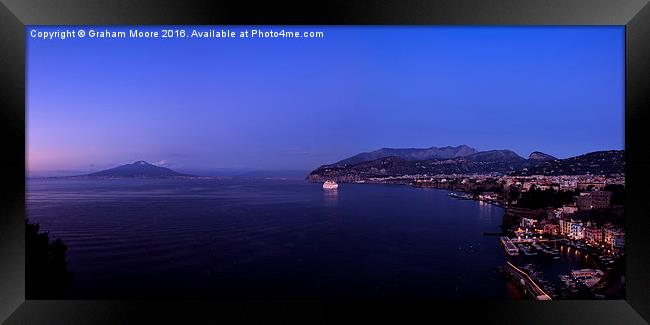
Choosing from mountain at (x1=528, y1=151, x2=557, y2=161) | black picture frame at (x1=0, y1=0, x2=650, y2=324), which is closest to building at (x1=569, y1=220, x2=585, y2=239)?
black picture frame at (x1=0, y1=0, x2=650, y2=324)

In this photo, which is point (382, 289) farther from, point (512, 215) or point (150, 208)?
point (150, 208)

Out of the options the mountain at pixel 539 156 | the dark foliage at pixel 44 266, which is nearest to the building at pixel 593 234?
the mountain at pixel 539 156

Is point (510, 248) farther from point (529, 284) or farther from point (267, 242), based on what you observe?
Answer: point (267, 242)

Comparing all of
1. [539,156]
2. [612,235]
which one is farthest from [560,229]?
[539,156]

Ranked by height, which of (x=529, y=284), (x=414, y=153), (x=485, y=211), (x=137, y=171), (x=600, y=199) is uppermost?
(x=414, y=153)

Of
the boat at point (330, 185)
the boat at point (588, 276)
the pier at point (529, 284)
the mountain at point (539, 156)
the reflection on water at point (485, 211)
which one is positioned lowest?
the pier at point (529, 284)

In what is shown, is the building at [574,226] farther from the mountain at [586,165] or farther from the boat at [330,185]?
the boat at [330,185]

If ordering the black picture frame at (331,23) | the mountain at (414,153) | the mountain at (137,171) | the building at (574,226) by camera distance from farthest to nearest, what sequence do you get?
the mountain at (137,171) → the mountain at (414,153) → the building at (574,226) → the black picture frame at (331,23)
